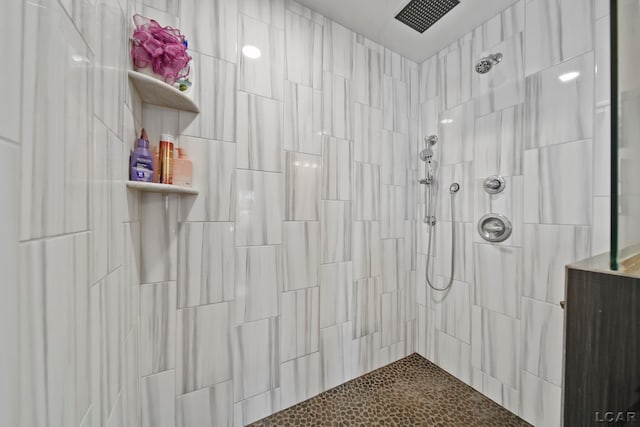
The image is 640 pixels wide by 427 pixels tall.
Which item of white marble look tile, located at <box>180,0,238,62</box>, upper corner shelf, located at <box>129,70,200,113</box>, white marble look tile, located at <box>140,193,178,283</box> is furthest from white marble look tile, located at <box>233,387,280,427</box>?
white marble look tile, located at <box>180,0,238,62</box>

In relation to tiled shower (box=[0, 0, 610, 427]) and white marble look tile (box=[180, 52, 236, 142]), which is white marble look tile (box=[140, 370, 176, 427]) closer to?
tiled shower (box=[0, 0, 610, 427])

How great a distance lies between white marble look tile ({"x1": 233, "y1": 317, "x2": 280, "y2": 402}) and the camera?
4.05ft

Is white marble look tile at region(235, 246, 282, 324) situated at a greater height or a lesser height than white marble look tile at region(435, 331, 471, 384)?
greater

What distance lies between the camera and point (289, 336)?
1386mm

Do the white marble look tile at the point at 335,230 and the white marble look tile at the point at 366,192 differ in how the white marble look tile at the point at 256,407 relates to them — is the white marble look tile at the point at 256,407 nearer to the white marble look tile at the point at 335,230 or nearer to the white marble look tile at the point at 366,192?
the white marble look tile at the point at 335,230

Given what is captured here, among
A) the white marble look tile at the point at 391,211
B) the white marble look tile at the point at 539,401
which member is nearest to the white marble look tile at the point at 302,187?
the white marble look tile at the point at 391,211

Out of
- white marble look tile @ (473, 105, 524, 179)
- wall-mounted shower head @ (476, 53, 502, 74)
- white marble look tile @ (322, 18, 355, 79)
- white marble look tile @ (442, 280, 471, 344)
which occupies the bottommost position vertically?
white marble look tile @ (442, 280, 471, 344)

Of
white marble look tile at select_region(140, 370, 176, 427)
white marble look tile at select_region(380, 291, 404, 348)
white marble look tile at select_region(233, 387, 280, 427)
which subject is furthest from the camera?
white marble look tile at select_region(380, 291, 404, 348)

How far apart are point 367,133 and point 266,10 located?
3.05 ft

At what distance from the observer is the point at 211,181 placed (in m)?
1.17

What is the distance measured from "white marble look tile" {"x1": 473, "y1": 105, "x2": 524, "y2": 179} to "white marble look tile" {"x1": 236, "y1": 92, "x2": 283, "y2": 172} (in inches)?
50.8

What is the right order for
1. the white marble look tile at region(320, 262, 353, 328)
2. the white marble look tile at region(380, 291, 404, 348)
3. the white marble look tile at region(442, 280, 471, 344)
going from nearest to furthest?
the white marble look tile at region(320, 262, 353, 328) → the white marble look tile at region(442, 280, 471, 344) → the white marble look tile at region(380, 291, 404, 348)

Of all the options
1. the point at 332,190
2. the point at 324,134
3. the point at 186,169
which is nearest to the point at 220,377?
the point at 186,169

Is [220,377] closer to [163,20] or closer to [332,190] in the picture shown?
[332,190]
